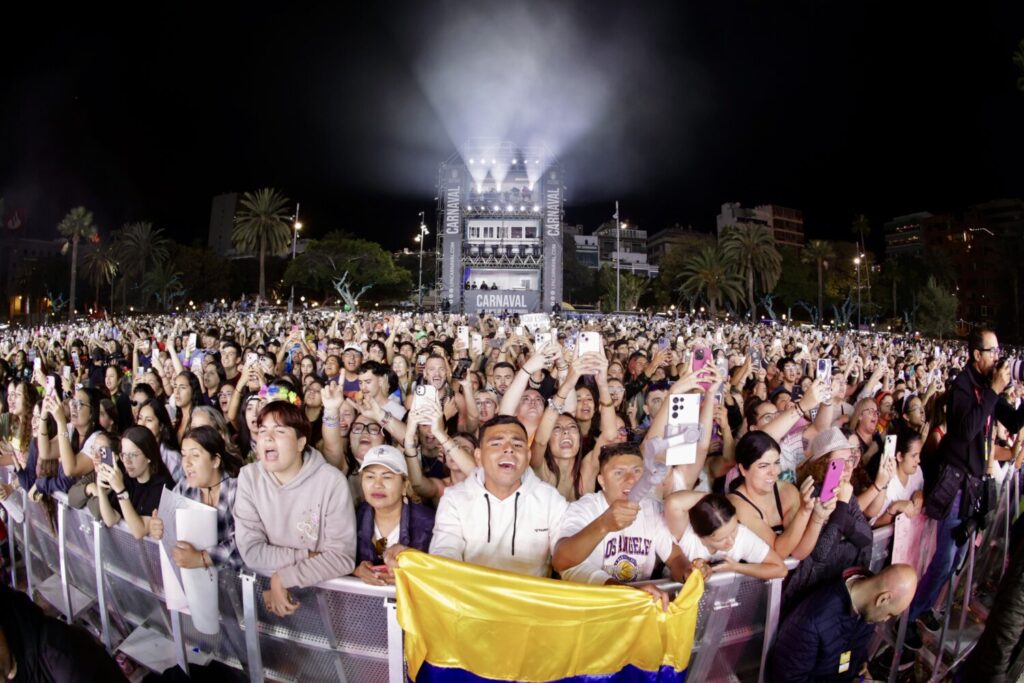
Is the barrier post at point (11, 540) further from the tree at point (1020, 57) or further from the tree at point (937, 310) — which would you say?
the tree at point (937, 310)

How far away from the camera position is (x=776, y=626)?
3.30 metres

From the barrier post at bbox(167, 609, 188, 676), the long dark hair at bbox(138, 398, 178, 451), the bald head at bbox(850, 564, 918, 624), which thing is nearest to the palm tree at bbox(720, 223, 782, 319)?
the long dark hair at bbox(138, 398, 178, 451)

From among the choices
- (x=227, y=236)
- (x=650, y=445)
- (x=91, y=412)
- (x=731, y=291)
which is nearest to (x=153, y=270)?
(x=227, y=236)

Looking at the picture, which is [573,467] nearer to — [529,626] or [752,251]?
[529,626]

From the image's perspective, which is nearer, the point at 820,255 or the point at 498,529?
the point at 498,529

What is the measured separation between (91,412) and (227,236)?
135 m

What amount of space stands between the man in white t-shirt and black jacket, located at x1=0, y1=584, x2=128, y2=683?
6.90 feet

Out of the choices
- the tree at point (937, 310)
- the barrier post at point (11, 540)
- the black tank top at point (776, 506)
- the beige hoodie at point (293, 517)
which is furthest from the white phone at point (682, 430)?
the tree at point (937, 310)

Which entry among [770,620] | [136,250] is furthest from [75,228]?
[770,620]

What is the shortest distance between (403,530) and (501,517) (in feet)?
1.97

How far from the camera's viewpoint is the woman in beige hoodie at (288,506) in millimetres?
3102

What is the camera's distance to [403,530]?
3469 millimetres

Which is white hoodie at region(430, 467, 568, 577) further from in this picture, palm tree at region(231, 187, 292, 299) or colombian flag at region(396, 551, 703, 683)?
palm tree at region(231, 187, 292, 299)

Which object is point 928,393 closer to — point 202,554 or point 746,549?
point 746,549
